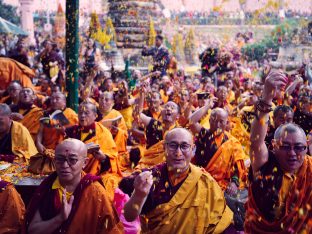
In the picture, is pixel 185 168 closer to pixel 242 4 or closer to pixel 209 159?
pixel 209 159

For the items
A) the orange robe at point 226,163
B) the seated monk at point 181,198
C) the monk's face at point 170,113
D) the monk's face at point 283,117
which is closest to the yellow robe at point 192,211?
the seated monk at point 181,198

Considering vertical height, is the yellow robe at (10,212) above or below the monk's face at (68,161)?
below

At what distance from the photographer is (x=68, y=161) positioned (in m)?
3.71

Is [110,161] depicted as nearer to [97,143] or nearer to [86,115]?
[97,143]

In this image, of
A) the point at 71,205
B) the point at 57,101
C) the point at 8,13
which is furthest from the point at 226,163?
the point at 8,13

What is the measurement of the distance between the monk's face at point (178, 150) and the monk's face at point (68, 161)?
589 mm

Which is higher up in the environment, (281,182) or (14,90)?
(281,182)

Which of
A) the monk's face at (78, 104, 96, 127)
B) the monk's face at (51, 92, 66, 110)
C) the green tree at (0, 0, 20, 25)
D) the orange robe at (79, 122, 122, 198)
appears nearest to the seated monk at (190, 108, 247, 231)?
the orange robe at (79, 122, 122, 198)

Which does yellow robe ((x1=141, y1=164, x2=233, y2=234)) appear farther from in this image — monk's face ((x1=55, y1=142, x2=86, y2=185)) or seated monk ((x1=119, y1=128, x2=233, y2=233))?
monk's face ((x1=55, y1=142, x2=86, y2=185))

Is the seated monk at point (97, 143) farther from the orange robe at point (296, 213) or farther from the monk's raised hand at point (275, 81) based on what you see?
the monk's raised hand at point (275, 81)

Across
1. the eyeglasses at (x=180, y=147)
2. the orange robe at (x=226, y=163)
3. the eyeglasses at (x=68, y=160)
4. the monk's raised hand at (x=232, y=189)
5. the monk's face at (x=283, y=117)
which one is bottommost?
the monk's raised hand at (x=232, y=189)

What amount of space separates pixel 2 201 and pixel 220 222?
58.6 inches

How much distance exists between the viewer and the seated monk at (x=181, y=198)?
3723mm

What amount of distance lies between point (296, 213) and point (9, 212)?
190 cm
